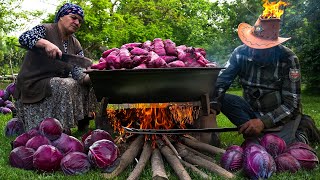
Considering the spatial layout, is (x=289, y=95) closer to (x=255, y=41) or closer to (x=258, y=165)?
(x=255, y=41)

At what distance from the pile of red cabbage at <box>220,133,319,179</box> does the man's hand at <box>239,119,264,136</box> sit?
11 cm

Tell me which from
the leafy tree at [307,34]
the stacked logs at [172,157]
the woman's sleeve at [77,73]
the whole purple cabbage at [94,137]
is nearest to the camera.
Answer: the stacked logs at [172,157]

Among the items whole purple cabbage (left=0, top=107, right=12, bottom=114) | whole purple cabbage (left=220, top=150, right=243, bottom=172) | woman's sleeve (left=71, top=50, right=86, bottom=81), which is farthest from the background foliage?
whole purple cabbage (left=0, top=107, right=12, bottom=114)

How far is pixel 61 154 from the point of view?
11.7ft

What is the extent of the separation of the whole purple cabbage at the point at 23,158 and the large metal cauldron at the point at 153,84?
32.3 inches

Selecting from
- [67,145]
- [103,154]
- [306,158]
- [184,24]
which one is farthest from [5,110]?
[184,24]

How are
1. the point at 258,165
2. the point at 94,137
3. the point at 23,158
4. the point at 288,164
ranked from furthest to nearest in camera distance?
the point at 94,137
the point at 23,158
the point at 288,164
the point at 258,165

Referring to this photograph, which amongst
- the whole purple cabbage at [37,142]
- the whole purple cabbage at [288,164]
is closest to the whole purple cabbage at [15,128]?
the whole purple cabbage at [37,142]

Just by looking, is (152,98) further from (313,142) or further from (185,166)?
(313,142)

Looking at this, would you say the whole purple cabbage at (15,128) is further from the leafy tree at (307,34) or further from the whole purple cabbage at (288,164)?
the leafy tree at (307,34)

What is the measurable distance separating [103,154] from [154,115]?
2.36ft

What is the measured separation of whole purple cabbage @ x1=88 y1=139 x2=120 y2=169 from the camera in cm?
339

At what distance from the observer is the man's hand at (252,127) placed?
11.9 feet

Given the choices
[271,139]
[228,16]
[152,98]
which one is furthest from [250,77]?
[228,16]
